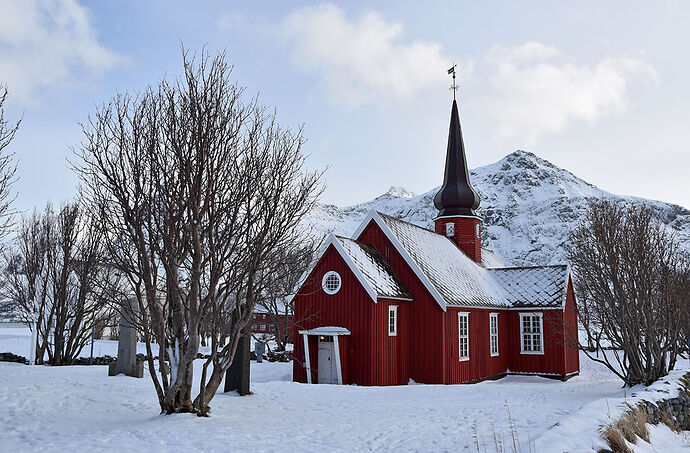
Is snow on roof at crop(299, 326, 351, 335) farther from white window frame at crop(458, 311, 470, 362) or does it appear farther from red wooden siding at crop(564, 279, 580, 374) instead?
red wooden siding at crop(564, 279, 580, 374)

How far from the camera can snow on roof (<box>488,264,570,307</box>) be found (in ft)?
78.7

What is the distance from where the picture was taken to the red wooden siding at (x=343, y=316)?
731 inches

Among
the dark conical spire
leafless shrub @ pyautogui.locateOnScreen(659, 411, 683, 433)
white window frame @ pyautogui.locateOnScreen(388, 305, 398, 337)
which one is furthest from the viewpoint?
the dark conical spire

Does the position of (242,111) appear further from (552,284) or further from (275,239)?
(552,284)

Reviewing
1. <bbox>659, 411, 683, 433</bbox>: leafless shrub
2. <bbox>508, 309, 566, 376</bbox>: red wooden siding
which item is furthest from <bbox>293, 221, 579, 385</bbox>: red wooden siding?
<bbox>659, 411, 683, 433</bbox>: leafless shrub

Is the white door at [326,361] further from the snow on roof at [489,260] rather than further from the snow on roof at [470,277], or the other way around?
the snow on roof at [489,260]

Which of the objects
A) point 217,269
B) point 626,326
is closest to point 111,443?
point 217,269

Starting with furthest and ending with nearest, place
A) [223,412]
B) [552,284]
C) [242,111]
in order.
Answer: [552,284]
[223,412]
[242,111]

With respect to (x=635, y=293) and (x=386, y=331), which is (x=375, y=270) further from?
(x=635, y=293)

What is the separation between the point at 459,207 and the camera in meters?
27.9

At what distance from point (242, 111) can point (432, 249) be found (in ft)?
48.7

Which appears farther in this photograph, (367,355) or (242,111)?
(367,355)

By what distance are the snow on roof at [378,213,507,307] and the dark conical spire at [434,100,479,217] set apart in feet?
7.67

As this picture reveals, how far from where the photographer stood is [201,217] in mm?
9484
